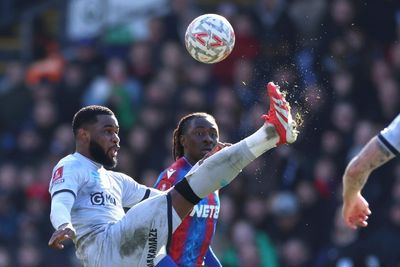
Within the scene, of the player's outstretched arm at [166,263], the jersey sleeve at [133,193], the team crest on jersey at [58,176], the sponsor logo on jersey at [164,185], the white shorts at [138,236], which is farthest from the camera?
the sponsor logo on jersey at [164,185]

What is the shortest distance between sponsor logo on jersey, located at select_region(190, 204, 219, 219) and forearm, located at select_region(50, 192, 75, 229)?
1.20 metres

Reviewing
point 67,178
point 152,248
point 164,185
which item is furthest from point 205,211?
point 67,178

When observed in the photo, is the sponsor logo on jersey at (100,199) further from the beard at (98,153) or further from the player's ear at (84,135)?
the player's ear at (84,135)

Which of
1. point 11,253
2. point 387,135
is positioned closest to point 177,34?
point 11,253

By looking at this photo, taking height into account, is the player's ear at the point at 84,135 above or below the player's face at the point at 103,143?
above

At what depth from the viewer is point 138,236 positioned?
930cm

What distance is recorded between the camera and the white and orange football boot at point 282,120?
899 cm

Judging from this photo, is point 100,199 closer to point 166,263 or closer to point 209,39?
point 166,263

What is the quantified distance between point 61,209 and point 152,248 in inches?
31.7

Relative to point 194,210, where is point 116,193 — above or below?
above

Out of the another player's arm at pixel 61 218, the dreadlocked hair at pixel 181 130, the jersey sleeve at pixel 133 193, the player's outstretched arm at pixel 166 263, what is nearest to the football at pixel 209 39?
the dreadlocked hair at pixel 181 130

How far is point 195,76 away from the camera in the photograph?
642 inches

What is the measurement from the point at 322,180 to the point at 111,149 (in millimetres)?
4788

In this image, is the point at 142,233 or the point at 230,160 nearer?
the point at 230,160
